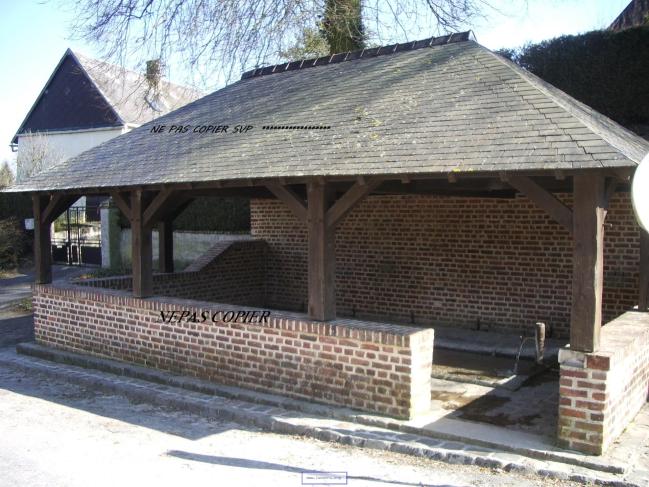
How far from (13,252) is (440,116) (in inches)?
707

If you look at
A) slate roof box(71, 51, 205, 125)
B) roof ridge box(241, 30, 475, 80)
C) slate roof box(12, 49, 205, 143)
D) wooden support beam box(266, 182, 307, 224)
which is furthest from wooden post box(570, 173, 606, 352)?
slate roof box(12, 49, 205, 143)

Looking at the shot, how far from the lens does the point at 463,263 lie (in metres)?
10.2

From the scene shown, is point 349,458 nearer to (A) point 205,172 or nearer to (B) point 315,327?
(B) point 315,327

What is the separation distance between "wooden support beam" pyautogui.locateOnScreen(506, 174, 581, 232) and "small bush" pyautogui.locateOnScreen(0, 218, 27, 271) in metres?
18.5

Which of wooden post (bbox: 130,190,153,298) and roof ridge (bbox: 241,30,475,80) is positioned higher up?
roof ridge (bbox: 241,30,475,80)

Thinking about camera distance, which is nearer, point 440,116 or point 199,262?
point 440,116

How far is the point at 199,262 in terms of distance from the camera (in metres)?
11.7

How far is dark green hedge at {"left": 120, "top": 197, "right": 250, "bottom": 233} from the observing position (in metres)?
16.3

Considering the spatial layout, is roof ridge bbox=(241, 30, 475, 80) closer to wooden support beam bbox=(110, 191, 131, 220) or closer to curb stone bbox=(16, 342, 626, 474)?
wooden support beam bbox=(110, 191, 131, 220)

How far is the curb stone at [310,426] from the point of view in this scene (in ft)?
16.0

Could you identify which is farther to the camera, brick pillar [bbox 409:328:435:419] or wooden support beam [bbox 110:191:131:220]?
wooden support beam [bbox 110:191:131:220]

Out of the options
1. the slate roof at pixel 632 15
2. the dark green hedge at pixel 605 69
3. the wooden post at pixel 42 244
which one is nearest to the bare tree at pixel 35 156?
the wooden post at pixel 42 244

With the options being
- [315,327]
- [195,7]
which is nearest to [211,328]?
[315,327]

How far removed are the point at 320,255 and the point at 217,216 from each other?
1058 cm
